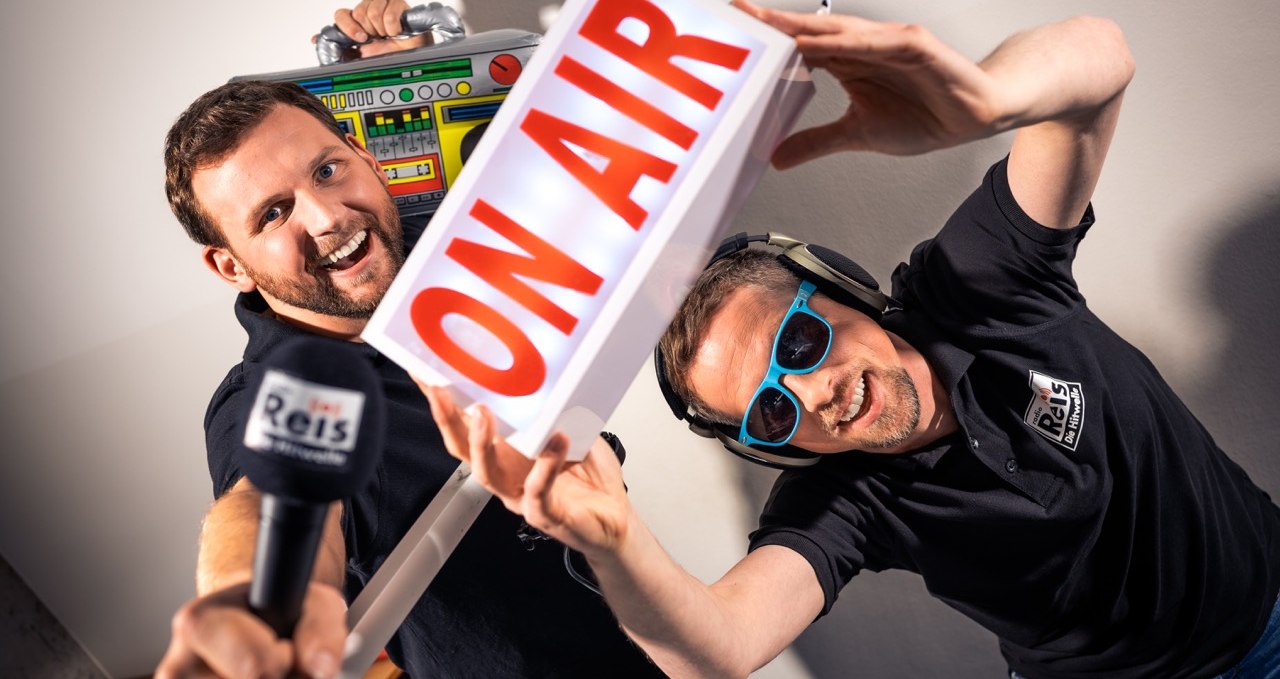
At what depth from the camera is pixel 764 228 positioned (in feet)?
5.74

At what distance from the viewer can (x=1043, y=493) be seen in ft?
4.15

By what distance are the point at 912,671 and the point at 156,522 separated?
182cm

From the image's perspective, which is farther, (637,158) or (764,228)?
(764,228)

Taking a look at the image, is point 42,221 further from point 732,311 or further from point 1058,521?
point 1058,521

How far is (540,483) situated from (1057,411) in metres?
0.85

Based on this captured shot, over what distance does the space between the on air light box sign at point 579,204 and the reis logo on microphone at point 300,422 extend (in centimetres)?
23

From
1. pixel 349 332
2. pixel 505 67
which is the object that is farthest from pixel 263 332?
pixel 505 67

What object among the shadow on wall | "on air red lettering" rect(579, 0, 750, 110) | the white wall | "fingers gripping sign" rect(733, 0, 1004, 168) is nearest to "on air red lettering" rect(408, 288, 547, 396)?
"on air red lettering" rect(579, 0, 750, 110)

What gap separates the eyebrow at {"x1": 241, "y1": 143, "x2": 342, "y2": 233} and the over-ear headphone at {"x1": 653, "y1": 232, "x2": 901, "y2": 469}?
59 cm

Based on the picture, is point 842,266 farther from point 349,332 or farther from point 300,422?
point 300,422

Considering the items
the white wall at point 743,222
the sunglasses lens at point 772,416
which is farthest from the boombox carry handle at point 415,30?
the sunglasses lens at point 772,416

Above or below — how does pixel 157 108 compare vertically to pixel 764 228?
below

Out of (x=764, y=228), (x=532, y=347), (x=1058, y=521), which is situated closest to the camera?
(x=532, y=347)

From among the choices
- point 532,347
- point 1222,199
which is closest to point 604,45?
point 532,347
